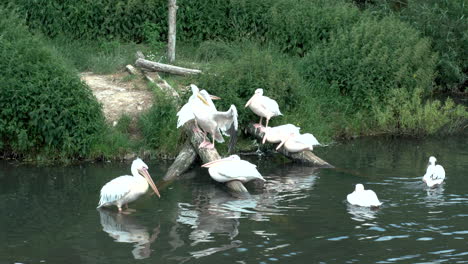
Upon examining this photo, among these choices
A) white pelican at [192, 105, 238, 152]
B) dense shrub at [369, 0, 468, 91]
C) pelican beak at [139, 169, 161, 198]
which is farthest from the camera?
dense shrub at [369, 0, 468, 91]

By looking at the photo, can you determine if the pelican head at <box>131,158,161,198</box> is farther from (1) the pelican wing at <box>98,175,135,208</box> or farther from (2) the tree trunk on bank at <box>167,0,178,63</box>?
(2) the tree trunk on bank at <box>167,0,178,63</box>

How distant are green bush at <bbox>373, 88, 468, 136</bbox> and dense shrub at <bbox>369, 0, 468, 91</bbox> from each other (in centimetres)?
244

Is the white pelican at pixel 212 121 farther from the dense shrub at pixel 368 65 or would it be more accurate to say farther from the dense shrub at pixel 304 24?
the dense shrub at pixel 304 24

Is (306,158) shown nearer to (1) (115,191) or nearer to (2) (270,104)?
(2) (270,104)

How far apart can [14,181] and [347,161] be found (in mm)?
5589

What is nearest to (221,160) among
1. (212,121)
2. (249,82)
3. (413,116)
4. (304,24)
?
(212,121)

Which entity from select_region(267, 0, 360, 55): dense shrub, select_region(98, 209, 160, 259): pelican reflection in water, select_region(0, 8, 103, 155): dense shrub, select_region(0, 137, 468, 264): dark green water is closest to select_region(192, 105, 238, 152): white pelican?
select_region(0, 137, 468, 264): dark green water

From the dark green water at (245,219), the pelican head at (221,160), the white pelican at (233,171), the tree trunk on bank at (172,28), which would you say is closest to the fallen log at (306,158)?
the dark green water at (245,219)

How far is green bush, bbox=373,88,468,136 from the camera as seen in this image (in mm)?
15977

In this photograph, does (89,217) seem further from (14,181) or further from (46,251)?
(14,181)

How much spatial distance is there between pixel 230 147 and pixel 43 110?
3.22 meters

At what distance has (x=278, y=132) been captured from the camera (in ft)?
45.2

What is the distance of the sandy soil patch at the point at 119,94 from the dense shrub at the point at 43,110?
0.76 meters

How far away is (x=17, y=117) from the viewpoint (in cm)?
1380
